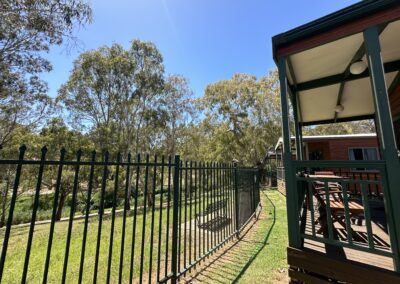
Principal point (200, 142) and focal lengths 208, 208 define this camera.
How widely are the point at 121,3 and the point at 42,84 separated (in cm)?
980

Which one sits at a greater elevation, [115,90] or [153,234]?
[115,90]

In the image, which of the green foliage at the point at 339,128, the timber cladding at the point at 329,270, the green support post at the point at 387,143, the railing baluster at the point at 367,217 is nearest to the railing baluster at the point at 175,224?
the timber cladding at the point at 329,270

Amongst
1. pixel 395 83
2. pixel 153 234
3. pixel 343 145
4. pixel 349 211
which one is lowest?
pixel 153 234

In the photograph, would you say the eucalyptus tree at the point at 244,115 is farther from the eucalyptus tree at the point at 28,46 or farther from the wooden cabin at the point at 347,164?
the wooden cabin at the point at 347,164

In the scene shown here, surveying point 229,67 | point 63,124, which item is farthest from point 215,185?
point 229,67

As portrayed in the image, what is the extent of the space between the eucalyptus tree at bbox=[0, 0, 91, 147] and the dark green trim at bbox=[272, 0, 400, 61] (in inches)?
214

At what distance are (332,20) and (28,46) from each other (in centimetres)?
1197

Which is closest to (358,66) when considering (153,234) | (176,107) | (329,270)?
(329,270)

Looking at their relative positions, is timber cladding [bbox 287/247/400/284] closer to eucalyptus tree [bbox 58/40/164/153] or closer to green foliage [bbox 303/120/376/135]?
eucalyptus tree [bbox 58/40/164/153]

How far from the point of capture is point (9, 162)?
1.64 metres

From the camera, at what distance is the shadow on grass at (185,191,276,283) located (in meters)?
3.64

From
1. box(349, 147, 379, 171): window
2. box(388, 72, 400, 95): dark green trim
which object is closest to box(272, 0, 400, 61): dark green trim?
box(388, 72, 400, 95): dark green trim

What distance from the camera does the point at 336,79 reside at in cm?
471

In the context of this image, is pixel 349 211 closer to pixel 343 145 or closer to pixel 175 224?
pixel 175 224
